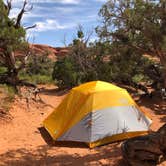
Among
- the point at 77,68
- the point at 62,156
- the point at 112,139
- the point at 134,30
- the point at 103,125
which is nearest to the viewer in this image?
the point at 134,30

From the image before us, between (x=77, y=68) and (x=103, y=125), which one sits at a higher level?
(x=77, y=68)

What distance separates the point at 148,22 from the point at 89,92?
3.97 metres

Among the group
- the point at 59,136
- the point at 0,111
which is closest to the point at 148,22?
the point at 59,136

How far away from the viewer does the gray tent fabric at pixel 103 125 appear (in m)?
10.1

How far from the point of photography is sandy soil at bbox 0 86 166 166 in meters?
8.57

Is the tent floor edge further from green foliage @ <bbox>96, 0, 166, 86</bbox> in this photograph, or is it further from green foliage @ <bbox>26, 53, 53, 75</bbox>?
green foliage @ <bbox>26, 53, 53, 75</bbox>

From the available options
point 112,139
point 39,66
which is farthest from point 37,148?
point 39,66

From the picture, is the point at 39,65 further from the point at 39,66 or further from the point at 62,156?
the point at 62,156

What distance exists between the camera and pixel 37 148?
32.1 ft

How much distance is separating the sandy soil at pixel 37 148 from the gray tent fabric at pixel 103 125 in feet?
0.89

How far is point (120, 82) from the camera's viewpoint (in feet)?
64.8

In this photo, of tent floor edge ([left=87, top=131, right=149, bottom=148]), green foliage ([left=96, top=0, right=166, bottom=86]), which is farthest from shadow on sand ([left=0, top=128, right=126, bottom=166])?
green foliage ([left=96, top=0, right=166, bottom=86])

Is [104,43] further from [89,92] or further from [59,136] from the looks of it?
[59,136]

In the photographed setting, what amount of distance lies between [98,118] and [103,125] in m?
0.24
